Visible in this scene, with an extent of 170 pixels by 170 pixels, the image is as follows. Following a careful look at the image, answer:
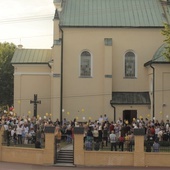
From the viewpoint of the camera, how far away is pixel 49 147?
28.0 m

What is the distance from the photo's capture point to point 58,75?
43.3 metres

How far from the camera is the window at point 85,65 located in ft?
145

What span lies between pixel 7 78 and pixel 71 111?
25.4 meters

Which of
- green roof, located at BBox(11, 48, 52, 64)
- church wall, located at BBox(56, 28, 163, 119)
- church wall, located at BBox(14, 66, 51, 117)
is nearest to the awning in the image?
church wall, located at BBox(56, 28, 163, 119)

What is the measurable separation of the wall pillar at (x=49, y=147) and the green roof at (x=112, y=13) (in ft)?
59.0

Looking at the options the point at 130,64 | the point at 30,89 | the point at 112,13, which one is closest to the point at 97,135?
the point at 130,64

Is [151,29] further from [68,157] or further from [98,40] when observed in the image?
[68,157]

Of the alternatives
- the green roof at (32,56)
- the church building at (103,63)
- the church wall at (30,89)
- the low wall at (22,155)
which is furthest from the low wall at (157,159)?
the green roof at (32,56)

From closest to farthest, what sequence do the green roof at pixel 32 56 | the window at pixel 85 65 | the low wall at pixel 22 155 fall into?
the low wall at pixel 22 155 < the window at pixel 85 65 < the green roof at pixel 32 56

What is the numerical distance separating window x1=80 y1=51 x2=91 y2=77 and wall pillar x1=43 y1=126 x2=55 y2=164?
1669 cm

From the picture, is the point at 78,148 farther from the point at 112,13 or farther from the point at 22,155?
the point at 112,13

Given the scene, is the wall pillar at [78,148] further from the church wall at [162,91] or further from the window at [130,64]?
the window at [130,64]

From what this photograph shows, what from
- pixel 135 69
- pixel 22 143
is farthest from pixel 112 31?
pixel 22 143

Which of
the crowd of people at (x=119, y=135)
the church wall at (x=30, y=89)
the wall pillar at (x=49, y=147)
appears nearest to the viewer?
the wall pillar at (x=49, y=147)
